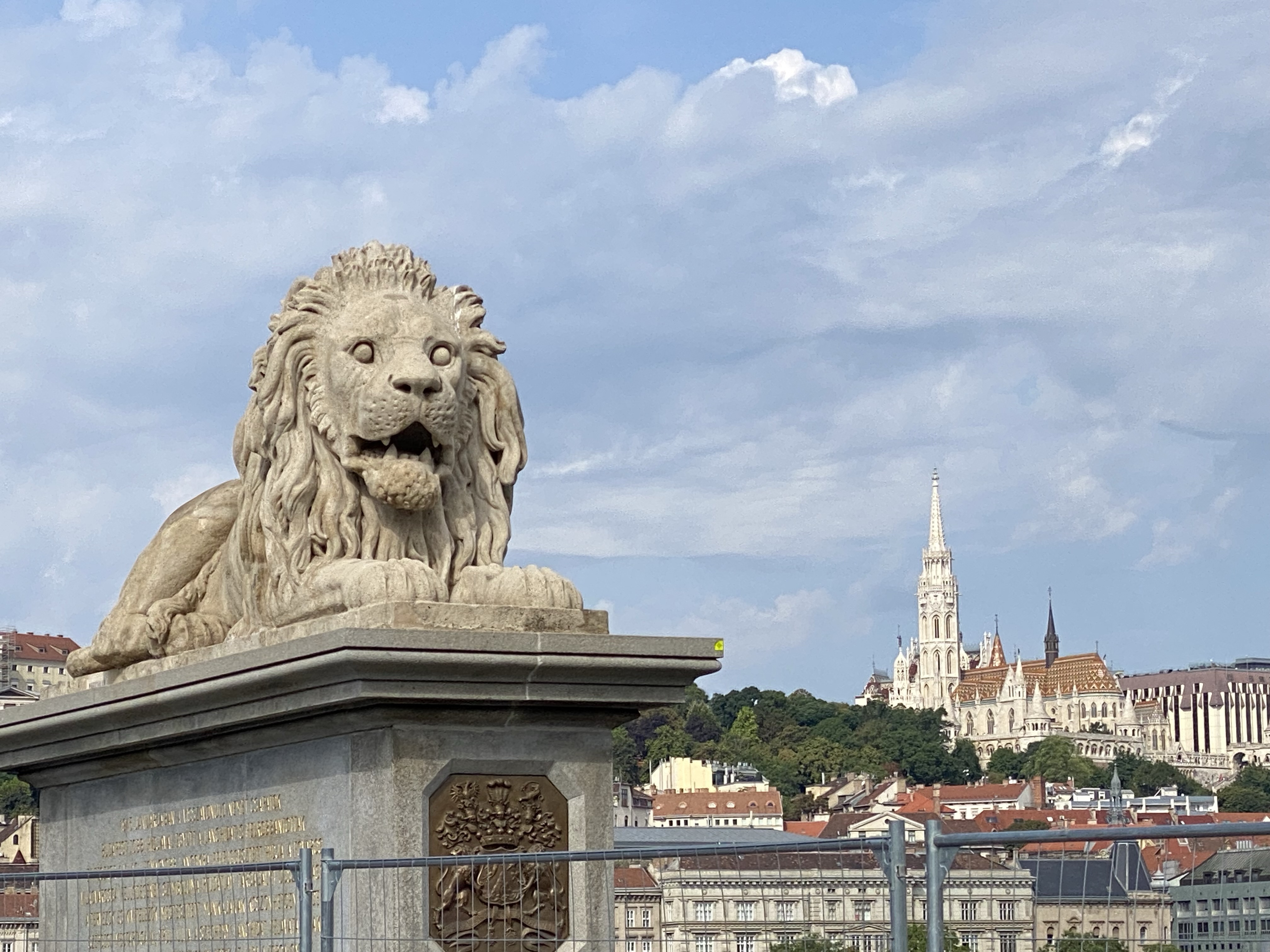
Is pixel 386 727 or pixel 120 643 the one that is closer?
pixel 386 727

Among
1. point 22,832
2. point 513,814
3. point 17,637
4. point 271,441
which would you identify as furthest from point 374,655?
point 17,637

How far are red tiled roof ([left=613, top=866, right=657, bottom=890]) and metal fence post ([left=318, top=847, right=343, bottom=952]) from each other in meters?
1.62

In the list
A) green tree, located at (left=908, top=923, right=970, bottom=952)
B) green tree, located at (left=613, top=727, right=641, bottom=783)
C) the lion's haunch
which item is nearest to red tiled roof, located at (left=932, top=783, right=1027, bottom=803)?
green tree, located at (left=613, top=727, right=641, bottom=783)

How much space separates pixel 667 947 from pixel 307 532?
2175 mm

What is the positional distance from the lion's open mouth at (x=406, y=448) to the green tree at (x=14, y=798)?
379 ft

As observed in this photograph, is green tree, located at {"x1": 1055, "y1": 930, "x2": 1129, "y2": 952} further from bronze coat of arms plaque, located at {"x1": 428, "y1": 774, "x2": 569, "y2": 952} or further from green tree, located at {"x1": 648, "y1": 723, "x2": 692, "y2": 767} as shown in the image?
green tree, located at {"x1": 648, "y1": 723, "x2": 692, "y2": 767}

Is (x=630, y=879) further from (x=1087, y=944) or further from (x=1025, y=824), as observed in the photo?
(x=1025, y=824)

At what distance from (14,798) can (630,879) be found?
126329 millimetres

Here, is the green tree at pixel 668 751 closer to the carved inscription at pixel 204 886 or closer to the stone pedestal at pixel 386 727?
the carved inscription at pixel 204 886

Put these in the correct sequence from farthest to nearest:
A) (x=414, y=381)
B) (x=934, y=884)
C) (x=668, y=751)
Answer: (x=668, y=751) → (x=414, y=381) → (x=934, y=884)

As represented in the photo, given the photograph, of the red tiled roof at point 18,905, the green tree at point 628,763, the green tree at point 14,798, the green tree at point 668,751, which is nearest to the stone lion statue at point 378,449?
the red tiled roof at point 18,905

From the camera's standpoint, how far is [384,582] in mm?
9273

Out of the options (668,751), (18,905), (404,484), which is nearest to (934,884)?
(404,484)


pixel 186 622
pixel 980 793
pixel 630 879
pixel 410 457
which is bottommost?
pixel 630 879
